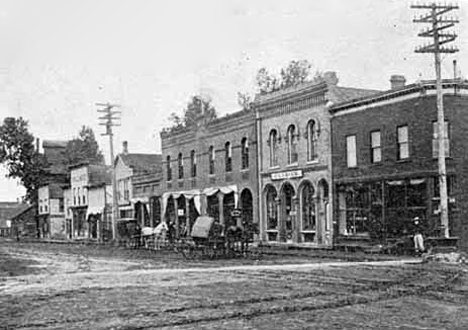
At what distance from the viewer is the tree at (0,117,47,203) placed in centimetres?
8950

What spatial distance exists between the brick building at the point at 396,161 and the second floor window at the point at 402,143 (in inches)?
1.7

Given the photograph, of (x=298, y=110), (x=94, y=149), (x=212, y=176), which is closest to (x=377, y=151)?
(x=298, y=110)

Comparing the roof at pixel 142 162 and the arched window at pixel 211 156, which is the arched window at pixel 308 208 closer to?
the arched window at pixel 211 156

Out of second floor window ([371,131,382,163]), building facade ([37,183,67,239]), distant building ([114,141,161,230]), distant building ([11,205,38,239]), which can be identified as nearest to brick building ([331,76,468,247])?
second floor window ([371,131,382,163])

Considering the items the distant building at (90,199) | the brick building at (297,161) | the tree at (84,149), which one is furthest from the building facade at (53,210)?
the brick building at (297,161)

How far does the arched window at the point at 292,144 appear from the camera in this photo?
40.7 meters

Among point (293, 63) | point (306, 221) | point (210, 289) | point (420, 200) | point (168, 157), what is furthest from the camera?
point (293, 63)

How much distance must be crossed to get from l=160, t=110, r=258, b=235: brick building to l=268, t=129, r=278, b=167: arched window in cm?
164

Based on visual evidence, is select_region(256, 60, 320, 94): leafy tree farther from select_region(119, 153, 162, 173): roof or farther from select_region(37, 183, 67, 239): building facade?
select_region(37, 183, 67, 239): building facade

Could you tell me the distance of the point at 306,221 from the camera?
39.9m

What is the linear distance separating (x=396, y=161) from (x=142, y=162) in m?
35.6

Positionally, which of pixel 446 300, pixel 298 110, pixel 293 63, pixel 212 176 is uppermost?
pixel 293 63

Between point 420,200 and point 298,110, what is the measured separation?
1045 centimetres

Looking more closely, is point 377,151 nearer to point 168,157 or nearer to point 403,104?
point 403,104
